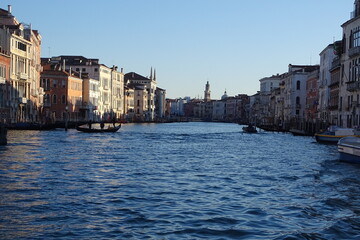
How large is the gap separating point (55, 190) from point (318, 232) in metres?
6.06

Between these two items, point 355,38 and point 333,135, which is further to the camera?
point 355,38

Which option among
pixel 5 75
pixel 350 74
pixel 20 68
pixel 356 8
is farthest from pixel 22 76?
pixel 356 8

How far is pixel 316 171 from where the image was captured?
17.8m

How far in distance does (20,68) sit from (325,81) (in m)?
28.4

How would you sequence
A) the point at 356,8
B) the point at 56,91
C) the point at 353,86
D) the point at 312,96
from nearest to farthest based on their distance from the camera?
the point at 353,86, the point at 356,8, the point at 312,96, the point at 56,91

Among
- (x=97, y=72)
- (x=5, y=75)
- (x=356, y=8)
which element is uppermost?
(x=356, y=8)

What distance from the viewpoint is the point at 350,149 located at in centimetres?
2017

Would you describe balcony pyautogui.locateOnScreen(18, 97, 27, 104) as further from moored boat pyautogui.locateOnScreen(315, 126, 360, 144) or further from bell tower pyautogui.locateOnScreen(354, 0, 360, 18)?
bell tower pyautogui.locateOnScreen(354, 0, 360, 18)

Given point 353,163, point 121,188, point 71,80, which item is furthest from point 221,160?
point 71,80

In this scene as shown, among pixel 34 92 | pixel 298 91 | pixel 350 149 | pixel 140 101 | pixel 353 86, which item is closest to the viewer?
pixel 350 149

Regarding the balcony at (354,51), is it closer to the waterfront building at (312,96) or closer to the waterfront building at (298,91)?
the waterfront building at (312,96)

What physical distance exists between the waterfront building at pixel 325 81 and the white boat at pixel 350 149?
3161cm

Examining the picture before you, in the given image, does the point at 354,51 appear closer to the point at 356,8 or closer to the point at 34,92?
the point at 356,8

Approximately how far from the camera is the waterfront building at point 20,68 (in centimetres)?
4656
